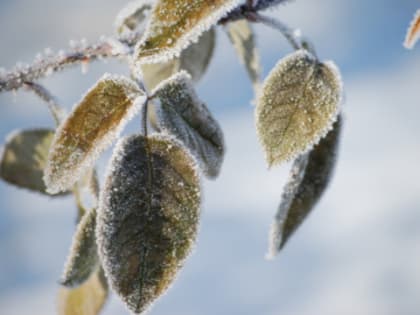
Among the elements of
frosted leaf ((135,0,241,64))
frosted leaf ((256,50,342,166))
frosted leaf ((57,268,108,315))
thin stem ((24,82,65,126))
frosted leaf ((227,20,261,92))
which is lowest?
frosted leaf ((57,268,108,315))

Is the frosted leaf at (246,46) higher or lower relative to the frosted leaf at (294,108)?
lower

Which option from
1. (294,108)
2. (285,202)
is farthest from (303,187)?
(294,108)

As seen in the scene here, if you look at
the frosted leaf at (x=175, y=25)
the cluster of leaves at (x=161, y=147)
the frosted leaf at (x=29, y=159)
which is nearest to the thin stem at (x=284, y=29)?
the cluster of leaves at (x=161, y=147)

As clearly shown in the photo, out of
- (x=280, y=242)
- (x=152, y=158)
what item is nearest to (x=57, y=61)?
(x=152, y=158)

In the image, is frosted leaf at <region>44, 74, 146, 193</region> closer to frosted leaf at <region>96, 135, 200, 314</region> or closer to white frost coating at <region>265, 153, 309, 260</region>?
frosted leaf at <region>96, 135, 200, 314</region>

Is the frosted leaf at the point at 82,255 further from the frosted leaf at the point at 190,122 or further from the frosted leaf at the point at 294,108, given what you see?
the frosted leaf at the point at 294,108

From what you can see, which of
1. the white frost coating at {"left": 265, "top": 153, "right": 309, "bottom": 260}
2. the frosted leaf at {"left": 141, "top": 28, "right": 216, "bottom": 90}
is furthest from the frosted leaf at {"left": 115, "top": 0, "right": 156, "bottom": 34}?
the white frost coating at {"left": 265, "top": 153, "right": 309, "bottom": 260}

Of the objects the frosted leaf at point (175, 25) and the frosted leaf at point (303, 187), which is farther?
the frosted leaf at point (303, 187)

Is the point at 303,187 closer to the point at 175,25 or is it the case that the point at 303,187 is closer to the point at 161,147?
the point at 161,147
